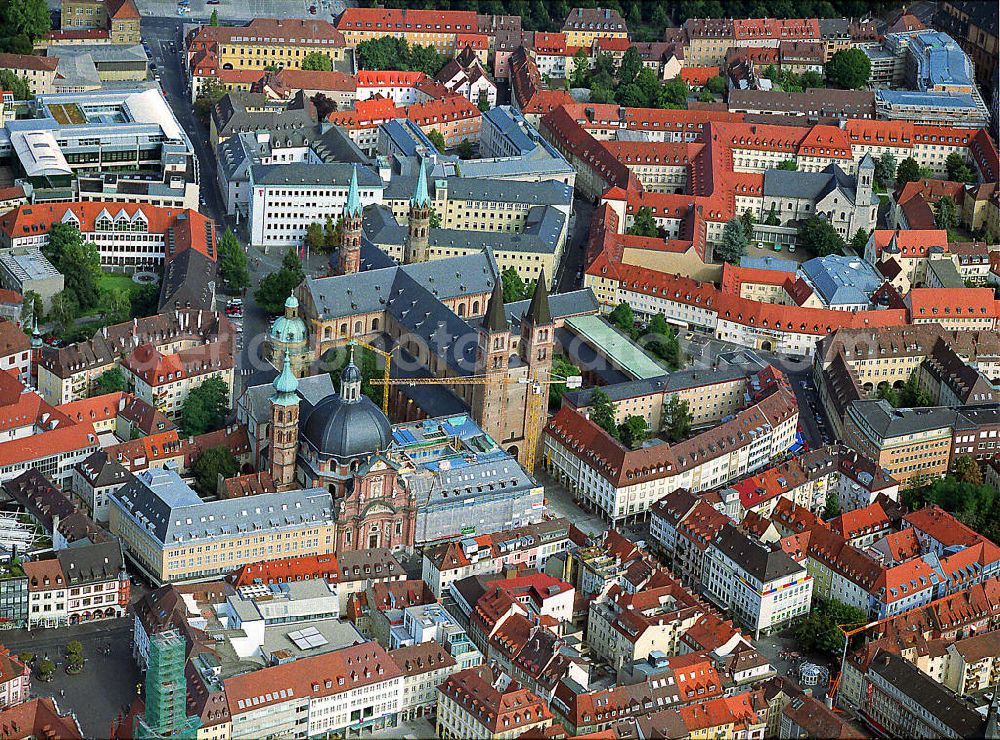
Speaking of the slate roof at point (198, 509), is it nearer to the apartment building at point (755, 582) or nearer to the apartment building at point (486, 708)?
the apartment building at point (486, 708)

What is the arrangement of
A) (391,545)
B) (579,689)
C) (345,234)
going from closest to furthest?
1. (579,689)
2. (391,545)
3. (345,234)

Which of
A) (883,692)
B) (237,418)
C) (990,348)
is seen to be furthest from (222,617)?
(990,348)

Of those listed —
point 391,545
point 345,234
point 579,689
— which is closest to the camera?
point 579,689

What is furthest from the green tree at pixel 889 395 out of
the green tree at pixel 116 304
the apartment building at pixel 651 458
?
the green tree at pixel 116 304

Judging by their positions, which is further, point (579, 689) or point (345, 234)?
point (345, 234)

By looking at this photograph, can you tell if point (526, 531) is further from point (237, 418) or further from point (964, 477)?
point (964, 477)

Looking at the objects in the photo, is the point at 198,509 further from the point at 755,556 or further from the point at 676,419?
the point at 676,419
